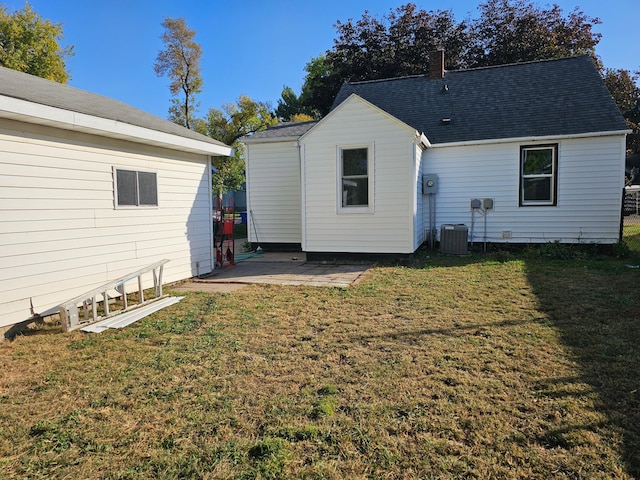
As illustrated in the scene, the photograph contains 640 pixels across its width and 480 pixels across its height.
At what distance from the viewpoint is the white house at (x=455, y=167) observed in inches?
339

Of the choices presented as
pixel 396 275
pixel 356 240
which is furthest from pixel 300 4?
pixel 396 275

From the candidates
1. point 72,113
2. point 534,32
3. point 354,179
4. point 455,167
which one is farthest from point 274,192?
point 534,32

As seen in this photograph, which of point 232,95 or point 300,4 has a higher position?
point 232,95

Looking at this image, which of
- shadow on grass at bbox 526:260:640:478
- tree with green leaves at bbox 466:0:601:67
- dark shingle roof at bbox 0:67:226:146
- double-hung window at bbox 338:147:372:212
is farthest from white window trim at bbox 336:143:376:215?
tree with green leaves at bbox 466:0:601:67

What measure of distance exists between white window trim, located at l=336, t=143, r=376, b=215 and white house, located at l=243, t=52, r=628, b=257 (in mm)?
22

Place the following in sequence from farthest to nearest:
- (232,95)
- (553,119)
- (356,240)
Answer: (232,95) < (553,119) < (356,240)

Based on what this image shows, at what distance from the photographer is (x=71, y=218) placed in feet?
17.1

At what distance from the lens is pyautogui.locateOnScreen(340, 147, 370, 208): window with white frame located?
28.8 feet

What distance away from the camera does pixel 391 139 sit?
8398 millimetres

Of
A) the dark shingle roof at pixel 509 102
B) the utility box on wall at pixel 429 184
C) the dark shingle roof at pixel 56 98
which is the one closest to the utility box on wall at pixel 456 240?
the utility box on wall at pixel 429 184

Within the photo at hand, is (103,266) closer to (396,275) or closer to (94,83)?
(396,275)

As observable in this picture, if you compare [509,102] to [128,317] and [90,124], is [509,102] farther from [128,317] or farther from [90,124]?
[128,317]

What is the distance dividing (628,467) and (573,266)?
22.9 ft

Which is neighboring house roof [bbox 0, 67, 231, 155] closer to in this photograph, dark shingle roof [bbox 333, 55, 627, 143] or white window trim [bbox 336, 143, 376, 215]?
white window trim [bbox 336, 143, 376, 215]
